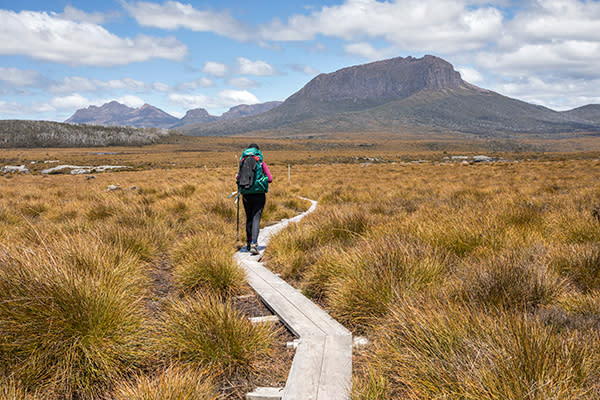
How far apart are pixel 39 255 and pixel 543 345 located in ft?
13.9

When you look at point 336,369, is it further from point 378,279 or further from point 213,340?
point 378,279

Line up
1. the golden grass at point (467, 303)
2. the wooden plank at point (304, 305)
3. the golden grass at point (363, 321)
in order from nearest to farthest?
1. the golden grass at point (467, 303)
2. the golden grass at point (363, 321)
3. the wooden plank at point (304, 305)

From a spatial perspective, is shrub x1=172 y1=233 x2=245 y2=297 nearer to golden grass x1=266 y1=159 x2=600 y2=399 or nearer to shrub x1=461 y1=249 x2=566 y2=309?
golden grass x1=266 y1=159 x2=600 y2=399

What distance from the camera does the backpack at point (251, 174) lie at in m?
6.66

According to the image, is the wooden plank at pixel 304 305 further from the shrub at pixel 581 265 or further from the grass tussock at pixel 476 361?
the shrub at pixel 581 265

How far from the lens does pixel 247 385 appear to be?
2668 millimetres

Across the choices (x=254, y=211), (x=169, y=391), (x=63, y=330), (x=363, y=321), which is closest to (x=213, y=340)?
(x=169, y=391)

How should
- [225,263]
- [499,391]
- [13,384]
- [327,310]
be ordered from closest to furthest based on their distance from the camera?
1. [499,391]
2. [13,384]
3. [327,310]
4. [225,263]

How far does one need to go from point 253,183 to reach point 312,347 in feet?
13.6

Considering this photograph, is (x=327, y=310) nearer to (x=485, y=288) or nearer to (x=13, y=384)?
(x=485, y=288)

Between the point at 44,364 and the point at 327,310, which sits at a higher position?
the point at 44,364

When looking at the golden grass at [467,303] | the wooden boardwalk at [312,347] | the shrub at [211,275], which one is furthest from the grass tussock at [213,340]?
the shrub at [211,275]

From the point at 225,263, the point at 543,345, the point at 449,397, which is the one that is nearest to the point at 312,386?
the point at 449,397

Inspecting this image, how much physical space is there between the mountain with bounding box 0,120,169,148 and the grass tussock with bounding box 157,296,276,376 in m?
179
